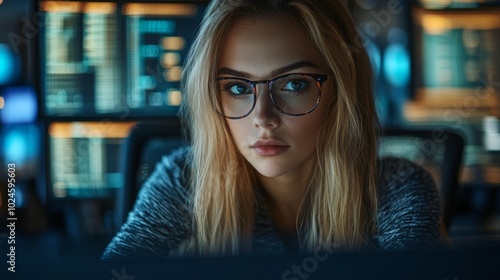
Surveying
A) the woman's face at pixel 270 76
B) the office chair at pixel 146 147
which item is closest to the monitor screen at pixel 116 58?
the office chair at pixel 146 147

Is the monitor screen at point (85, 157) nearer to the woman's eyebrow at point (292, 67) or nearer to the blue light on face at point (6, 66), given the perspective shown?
the blue light on face at point (6, 66)

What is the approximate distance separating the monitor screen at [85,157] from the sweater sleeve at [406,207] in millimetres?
474

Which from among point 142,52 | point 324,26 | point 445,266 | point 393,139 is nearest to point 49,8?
point 142,52

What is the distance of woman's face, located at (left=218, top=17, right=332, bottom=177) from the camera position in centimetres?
94

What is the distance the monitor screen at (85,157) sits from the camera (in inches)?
47.2

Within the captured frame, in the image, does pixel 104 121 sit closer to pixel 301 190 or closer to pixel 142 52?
pixel 142 52

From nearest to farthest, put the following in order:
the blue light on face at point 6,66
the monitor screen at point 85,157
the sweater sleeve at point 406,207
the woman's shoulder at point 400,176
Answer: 1. the sweater sleeve at point 406,207
2. the blue light on face at point 6,66
3. the woman's shoulder at point 400,176
4. the monitor screen at point 85,157

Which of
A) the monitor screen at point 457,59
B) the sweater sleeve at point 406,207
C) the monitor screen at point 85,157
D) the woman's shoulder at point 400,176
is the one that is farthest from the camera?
the monitor screen at point 457,59

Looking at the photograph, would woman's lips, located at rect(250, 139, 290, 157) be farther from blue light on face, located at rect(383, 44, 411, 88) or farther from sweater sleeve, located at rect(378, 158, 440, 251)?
blue light on face, located at rect(383, 44, 411, 88)

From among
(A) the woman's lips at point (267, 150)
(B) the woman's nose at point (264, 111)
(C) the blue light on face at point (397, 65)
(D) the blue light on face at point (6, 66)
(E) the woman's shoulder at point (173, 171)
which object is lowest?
(E) the woman's shoulder at point (173, 171)

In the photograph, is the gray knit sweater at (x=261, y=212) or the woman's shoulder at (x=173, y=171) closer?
the gray knit sweater at (x=261, y=212)

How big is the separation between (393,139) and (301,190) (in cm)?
26

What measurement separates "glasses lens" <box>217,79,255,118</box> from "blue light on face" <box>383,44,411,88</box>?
58cm

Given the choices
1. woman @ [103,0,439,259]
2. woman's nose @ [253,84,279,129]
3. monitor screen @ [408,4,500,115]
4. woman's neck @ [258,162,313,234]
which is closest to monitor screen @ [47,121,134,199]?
woman @ [103,0,439,259]
